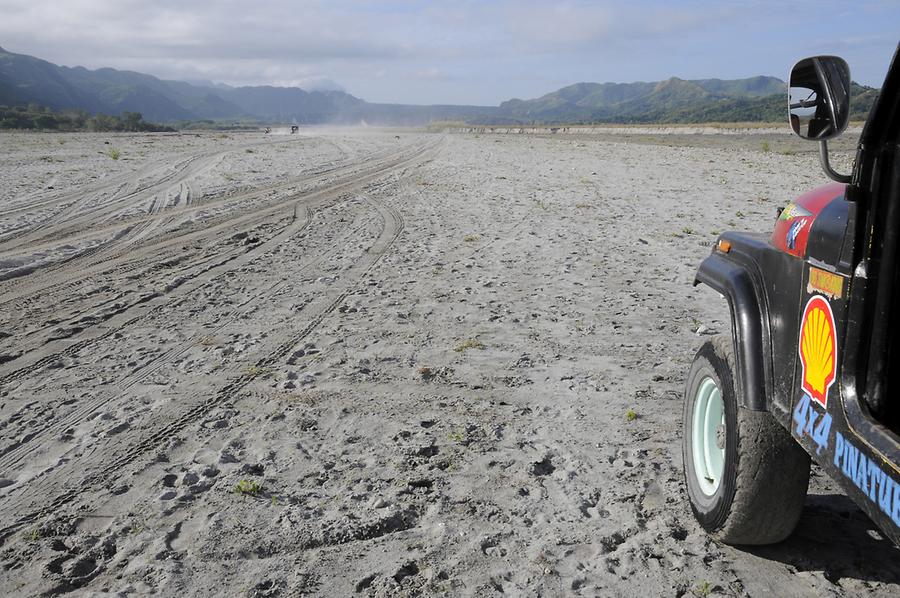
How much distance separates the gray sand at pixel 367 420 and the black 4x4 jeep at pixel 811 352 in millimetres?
453

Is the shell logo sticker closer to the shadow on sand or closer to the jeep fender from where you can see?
the jeep fender

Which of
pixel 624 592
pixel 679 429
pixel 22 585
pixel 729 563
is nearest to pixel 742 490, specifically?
pixel 729 563

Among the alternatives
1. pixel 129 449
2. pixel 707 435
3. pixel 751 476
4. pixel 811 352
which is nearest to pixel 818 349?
pixel 811 352

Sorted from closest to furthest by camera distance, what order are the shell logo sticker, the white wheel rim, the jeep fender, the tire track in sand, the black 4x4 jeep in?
the black 4x4 jeep < the shell logo sticker < the jeep fender < the white wheel rim < the tire track in sand

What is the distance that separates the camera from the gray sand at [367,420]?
3.16 metres

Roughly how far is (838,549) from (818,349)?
1.44 m

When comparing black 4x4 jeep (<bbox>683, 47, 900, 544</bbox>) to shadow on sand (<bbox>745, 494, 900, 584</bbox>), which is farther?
shadow on sand (<bbox>745, 494, 900, 584</bbox>)

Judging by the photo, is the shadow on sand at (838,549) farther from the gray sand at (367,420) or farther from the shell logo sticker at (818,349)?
the shell logo sticker at (818,349)

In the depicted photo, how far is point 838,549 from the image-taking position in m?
3.24

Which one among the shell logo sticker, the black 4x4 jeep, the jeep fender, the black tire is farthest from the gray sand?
the shell logo sticker

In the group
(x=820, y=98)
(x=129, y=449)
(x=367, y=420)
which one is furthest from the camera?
(x=367, y=420)

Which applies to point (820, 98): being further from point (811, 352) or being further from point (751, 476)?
point (751, 476)

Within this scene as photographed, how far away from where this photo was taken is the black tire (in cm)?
284

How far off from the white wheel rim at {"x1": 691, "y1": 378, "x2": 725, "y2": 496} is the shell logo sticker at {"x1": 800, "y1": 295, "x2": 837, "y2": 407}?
0.90 meters
